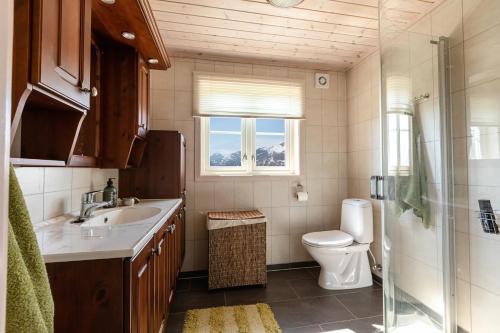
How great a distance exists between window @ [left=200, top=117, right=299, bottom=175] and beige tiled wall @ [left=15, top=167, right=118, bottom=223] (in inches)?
45.4

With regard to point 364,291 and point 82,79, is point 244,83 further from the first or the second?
point 364,291

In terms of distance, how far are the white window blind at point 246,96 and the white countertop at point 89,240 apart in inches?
62.3

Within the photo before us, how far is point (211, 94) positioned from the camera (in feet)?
8.41

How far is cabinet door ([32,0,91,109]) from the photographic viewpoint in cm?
75

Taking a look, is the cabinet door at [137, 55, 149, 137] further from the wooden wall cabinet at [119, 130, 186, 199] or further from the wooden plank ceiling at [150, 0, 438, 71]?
the wooden plank ceiling at [150, 0, 438, 71]

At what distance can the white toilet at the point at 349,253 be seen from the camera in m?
2.22

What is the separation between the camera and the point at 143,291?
997mm

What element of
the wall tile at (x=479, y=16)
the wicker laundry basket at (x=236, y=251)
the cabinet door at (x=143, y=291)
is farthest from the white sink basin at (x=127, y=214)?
the wall tile at (x=479, y=16)

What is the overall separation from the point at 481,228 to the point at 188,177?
2.28 metres

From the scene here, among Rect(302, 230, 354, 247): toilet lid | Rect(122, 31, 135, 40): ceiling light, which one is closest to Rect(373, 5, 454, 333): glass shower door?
Rect(302, 230, 354, 247): toilet lid

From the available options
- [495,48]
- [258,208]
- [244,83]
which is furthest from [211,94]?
[495,48]

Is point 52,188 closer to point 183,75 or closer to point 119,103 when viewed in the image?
point 119,103

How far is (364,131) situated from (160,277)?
232 centimetres

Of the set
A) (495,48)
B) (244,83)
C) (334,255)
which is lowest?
(334,255)
